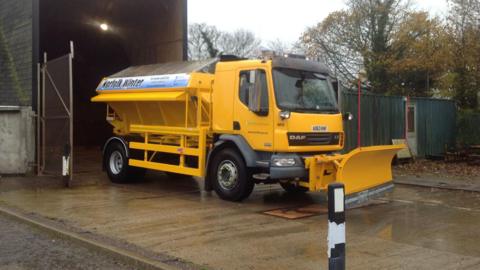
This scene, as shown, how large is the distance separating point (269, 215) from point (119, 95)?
19.1ft

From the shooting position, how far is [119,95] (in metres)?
13.6

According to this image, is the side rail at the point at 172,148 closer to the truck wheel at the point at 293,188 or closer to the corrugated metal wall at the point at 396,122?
the truck wheel at the point at 293,188

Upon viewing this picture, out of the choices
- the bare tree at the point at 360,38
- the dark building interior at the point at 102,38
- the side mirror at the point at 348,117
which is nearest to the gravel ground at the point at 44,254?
the side mirror at the point at 348,117

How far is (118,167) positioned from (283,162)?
5494 mm

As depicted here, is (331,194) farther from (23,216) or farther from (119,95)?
(119,95)

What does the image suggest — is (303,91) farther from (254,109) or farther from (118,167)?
(118,167)

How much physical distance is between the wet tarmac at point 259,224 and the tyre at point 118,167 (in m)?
0.69

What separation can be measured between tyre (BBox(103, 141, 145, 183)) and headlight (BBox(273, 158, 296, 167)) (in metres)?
4.90

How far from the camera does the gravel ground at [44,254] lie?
643 cm

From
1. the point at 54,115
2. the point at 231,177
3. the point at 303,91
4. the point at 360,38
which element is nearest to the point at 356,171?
the point at 303,91

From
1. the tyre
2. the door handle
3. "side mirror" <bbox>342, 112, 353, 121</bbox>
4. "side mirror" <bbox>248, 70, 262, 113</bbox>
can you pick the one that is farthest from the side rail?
"side mirror" <bbox>342, 112, 353, 121</bbox>

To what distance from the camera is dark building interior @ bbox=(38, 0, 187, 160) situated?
61.8ft

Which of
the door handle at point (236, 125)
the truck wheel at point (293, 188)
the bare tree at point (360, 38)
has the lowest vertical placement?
the truck wheel at point (293, 188)

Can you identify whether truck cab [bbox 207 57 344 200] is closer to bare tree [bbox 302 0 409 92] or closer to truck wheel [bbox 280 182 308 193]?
truck wheel [bbox 280 182 308 193]
